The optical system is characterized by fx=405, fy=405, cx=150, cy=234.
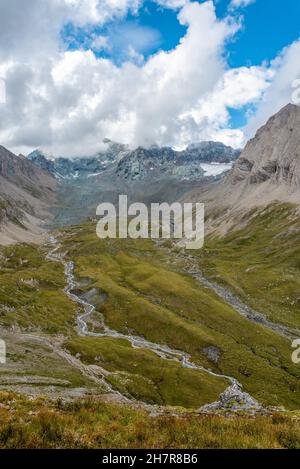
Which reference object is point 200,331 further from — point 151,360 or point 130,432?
point 130,432

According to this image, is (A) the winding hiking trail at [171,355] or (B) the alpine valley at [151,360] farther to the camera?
(A) the winding hiking trail at [171,355]

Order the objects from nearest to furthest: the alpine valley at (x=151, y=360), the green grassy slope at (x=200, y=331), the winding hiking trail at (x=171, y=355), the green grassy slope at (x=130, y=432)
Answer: the green grassy slope at (x=130, y=432), the alpine valley at (x=151, y=360), the winding hiking trail at (x=171, y=355), the green grassy slope at (x=200, y=331)

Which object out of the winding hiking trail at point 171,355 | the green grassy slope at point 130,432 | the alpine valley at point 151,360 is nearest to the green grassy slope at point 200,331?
the alpine valley at point 151,360

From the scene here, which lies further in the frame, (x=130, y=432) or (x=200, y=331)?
(x=200, y=331)

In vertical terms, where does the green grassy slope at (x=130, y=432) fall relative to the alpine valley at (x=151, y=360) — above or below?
above

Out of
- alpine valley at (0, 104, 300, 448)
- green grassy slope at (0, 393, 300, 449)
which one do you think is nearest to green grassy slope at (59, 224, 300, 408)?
alpine valley at (0, 104, 300, 448)

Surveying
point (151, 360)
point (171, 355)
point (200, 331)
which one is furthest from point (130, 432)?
point (200, 331)

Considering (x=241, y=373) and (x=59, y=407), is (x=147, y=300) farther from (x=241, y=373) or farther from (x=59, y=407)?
(x=59, y=407)

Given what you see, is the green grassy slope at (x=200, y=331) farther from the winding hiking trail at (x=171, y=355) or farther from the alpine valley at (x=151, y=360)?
the winding hiking trail at (x=171, y=355)

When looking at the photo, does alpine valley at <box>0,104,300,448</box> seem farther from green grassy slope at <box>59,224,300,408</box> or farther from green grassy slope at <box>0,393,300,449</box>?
green grassy slope at <box>59,224,300,408</box>

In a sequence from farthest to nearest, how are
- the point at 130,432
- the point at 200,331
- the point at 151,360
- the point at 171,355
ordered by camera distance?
1. the point at 200,331
2. the point at 171,355
3. the point at 151,360
4. the point at 130,432
